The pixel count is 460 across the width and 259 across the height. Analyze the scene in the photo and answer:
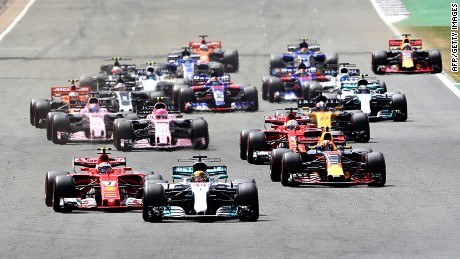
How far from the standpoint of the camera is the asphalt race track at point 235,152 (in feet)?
116

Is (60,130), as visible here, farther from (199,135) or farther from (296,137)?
(296,137)

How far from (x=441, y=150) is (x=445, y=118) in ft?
29.3

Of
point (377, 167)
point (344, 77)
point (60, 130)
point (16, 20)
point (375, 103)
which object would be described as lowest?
point (377, 167)

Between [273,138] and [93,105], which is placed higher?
[93,105]

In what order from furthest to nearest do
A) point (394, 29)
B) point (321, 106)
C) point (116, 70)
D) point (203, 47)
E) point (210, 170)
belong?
point (394, 29)
point (203, 47)
point (116, 70)
point (321, 106)
point (210, 170)

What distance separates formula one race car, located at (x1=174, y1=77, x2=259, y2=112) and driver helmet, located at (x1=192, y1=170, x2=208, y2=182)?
2387 cm

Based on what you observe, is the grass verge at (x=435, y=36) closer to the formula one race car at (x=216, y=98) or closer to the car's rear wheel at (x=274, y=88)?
the car's rear wheel at (x=274, y=88)

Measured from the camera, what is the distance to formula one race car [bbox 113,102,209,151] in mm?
52688

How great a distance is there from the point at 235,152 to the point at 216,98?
1088cm

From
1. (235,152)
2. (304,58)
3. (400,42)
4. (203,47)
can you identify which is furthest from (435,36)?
(235,152)

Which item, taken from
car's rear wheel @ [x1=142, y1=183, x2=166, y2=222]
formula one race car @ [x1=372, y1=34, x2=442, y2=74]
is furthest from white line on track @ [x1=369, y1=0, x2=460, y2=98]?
car's rear wheel @ [x1=142, y1=183, x2=166, y2=222]

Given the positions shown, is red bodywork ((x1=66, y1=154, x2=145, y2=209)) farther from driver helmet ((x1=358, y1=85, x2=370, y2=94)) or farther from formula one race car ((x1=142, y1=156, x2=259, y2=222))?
driver helmet ((x1=358, y1=85, x2=370, y2=94))

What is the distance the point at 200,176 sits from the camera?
39188mm

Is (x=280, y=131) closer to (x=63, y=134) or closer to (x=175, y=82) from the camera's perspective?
(x=63, y=134)
